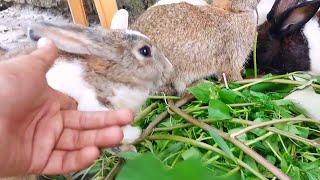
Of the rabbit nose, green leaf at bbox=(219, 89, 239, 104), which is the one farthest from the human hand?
green leaf at bbox=(219, 89, 239, 104)

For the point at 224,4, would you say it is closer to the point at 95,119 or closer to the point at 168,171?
the point at 95,119

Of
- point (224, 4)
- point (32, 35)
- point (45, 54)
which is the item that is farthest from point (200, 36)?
point (45, 54)

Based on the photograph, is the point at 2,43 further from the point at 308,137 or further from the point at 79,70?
the point at 308,137

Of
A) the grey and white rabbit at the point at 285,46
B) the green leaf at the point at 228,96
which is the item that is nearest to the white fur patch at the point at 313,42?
the grey and white rabbit at the point at 285,46

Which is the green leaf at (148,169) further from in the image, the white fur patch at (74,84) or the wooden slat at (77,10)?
the wooden slat at (77,10)

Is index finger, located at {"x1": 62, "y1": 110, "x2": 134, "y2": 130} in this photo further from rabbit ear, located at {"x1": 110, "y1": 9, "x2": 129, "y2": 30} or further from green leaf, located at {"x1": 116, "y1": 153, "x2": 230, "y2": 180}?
green leaf, located at {"x1": 116, "y1": 153, "x2": 230, "y2": 180}

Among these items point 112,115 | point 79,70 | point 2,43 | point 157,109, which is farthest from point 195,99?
point 2,43
